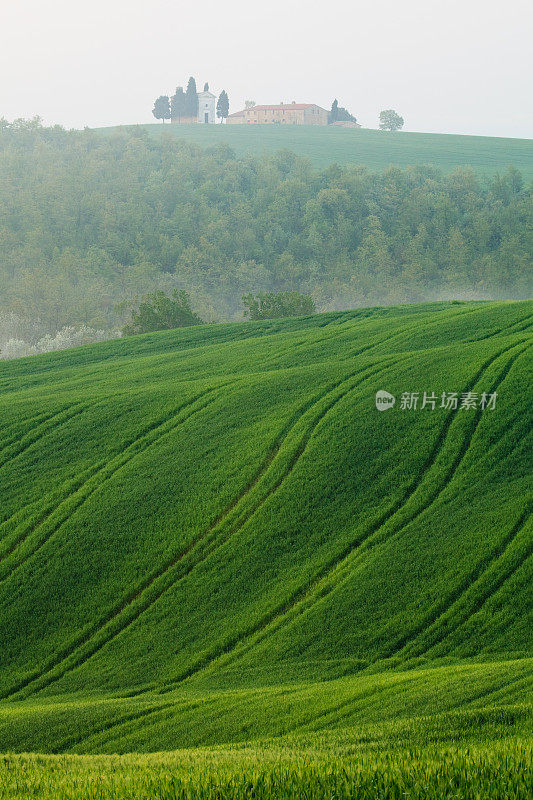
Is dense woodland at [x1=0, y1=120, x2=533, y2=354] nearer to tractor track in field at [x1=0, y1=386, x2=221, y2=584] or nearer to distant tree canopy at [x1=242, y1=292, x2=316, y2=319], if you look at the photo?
distant tree canopy at [x1=242, y1=292, x2=316, y2=319]

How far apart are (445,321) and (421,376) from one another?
11.0 meters

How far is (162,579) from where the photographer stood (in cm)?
2195

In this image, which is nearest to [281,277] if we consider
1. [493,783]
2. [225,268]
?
[225,268]

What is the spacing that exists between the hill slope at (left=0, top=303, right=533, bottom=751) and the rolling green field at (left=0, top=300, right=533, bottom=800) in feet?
0.23

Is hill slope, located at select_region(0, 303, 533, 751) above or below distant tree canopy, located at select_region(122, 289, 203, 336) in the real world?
below

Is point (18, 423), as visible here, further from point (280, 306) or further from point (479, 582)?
point (280, 306)

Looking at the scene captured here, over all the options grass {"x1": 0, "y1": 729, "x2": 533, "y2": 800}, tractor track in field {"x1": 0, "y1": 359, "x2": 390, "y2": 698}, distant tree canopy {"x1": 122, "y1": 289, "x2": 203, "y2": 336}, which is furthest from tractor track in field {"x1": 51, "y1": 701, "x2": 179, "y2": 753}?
distant tree canopy {"x1": 122, "y1": 289, "x2": 203, "y2": 336}

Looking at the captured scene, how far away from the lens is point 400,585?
65.9 ft

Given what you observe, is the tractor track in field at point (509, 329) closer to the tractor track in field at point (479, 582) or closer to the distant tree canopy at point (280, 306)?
the tractor track in field at point (479, 582)

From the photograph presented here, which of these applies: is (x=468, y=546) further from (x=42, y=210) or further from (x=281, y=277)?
(x=42, y=210)

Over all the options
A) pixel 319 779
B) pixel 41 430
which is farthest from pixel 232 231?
pixel 319 779

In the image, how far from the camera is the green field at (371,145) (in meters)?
150

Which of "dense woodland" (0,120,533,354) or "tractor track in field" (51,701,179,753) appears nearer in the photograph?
"tractor track in field" (51,701,179,753)

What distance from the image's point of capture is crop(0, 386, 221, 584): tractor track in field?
24406mm
